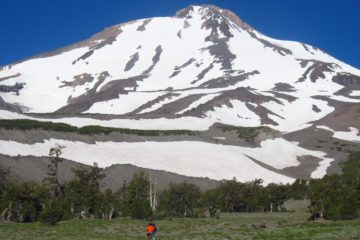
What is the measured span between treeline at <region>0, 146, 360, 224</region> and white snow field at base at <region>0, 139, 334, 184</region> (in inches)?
875

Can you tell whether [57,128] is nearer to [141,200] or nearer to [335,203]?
[141,200]

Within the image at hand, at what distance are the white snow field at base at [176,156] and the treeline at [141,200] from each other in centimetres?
2222

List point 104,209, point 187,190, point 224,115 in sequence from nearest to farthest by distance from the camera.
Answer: point 104,209
point 187,190
point 224,115

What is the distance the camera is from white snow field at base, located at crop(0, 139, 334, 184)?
103 m

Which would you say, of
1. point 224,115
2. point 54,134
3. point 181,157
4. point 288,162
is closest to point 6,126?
point 54,134

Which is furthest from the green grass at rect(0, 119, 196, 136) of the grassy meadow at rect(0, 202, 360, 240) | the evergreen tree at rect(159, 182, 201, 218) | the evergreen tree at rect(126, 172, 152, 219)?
the grassy meadow at rect(0, 202, 360, 240)

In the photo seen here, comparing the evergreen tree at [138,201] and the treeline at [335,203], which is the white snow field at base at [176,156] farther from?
the treeline at [335,203]

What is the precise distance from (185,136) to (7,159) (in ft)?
170

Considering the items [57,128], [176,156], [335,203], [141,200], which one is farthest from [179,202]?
[57,128]

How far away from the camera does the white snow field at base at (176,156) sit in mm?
102750

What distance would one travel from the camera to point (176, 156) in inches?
4564

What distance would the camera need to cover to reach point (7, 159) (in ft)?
288

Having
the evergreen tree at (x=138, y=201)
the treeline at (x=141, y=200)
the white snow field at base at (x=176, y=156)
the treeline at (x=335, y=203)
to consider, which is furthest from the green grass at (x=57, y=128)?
the treeline at (x=335, y=203)

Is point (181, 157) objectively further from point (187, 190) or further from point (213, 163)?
point (187, 190)
